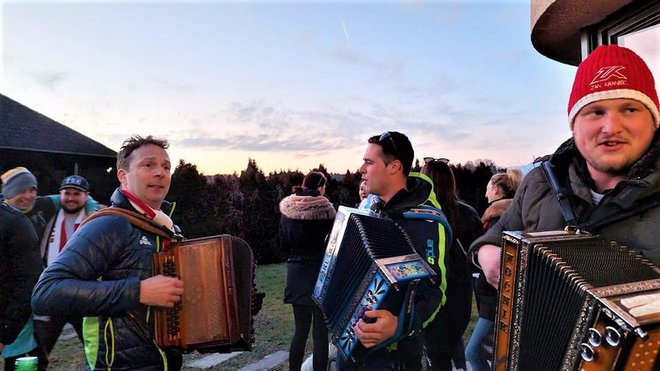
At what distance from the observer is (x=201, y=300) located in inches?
81.5

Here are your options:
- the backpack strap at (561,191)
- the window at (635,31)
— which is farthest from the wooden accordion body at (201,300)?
the window at (635,31)

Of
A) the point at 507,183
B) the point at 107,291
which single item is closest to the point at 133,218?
the point at 107,291

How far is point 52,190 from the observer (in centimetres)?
1015

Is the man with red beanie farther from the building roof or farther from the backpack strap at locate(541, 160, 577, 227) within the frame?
the building roof

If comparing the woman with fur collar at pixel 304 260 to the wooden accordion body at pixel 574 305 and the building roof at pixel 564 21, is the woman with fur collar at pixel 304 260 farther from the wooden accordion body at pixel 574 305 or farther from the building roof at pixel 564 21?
the wooden accordion body at pixel 574 305

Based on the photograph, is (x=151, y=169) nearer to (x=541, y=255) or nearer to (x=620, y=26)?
(x=541, y=255)

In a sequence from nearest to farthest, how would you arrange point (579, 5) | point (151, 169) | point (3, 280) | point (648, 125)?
1. point (648, 125)
2. point (151, 169)
3. point (579, 5)
4. point (3, 280)

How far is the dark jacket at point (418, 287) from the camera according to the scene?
7.80 ft

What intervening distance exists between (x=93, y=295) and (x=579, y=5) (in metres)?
3.00

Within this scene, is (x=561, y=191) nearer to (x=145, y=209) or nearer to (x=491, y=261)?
(x=491, y=261)

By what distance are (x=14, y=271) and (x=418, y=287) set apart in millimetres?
3263

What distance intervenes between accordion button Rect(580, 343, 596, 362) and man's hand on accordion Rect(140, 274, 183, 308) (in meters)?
1.53

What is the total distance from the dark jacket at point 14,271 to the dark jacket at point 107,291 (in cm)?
213

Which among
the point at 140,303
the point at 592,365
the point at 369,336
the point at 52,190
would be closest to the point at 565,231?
the point at 592,365
